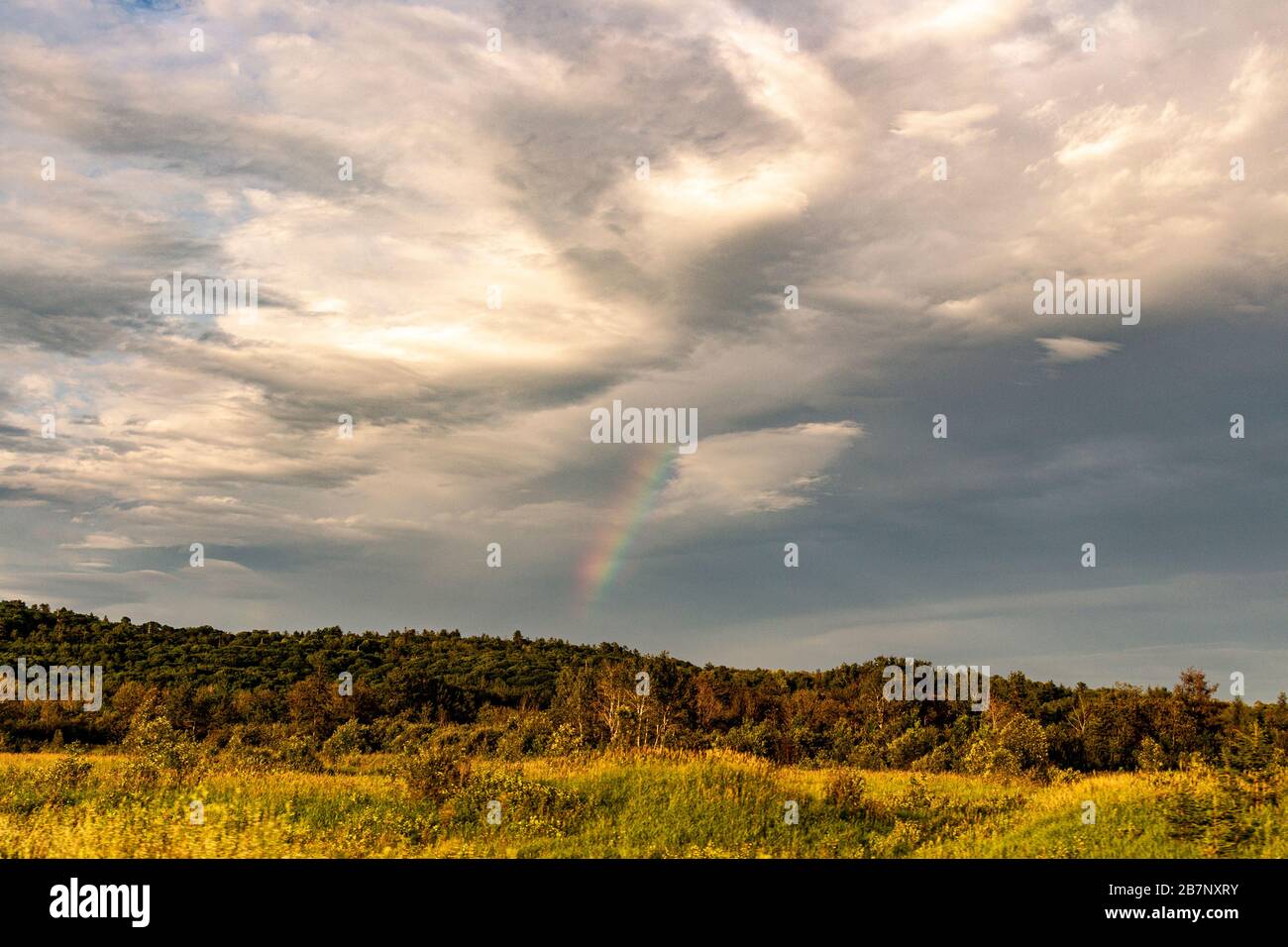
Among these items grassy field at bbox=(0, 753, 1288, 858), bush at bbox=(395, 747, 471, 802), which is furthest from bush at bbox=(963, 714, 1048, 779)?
bush at bbox=(395, 747, 471, 802)

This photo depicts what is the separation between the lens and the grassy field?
19.1 m

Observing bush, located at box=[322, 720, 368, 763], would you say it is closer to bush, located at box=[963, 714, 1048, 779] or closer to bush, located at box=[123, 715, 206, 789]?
bush, located at box=[123, 715, 206, 789]

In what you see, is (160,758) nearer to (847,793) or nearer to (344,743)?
(847,793)

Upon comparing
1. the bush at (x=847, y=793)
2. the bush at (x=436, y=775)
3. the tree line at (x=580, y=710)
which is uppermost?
the bush at (x=436, y=775)

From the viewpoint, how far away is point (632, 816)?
73.5ft

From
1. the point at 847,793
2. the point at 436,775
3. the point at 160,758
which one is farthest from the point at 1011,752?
the point at 160,758

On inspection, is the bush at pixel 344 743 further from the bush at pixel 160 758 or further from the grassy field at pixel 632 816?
the grassy field at pixel 632 816

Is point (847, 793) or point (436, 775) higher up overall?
point (436, 775)

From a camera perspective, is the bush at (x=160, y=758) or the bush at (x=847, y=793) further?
the bush at (x=160, y=758)

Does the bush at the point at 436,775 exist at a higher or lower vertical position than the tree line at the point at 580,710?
higher

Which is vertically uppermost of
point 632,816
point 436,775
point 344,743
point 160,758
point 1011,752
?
point 436,775

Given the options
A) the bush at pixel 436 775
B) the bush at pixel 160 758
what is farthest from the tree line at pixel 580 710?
Answer: the bush at pixel 160 758

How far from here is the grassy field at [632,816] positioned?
19109 millimetres
